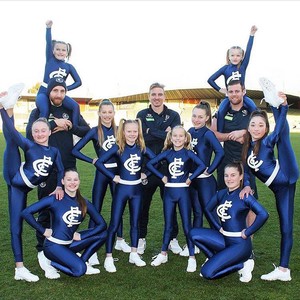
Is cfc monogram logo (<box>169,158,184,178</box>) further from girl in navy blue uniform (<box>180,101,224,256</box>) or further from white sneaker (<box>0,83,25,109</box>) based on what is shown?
white sneaker (<box>0,83,25,109</box>)

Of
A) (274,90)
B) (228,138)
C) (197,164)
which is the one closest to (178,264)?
(197,164)

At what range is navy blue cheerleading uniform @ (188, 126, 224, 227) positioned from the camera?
452cm

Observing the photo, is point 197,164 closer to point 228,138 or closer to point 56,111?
point 228,138

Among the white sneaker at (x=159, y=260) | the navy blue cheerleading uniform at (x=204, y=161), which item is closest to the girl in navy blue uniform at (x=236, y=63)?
the navy blue cheerleading uniform at (x=204, y=161)

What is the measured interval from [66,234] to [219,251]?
4.81 ft

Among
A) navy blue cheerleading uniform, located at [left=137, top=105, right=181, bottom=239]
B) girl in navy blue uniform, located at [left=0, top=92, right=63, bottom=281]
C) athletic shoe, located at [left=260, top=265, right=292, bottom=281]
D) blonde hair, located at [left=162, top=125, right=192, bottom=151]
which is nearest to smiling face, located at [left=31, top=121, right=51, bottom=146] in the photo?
girl in navy blue uniform, located at [left=0, top=92, right=63, bottom=281]

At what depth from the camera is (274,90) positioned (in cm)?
372

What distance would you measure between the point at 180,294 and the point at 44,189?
1.84 metres

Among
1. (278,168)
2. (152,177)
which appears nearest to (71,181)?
(152,177)

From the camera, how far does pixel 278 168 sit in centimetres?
394

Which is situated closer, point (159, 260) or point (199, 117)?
point (159, 260)

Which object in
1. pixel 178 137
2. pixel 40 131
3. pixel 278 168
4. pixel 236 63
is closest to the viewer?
pixel 278 168

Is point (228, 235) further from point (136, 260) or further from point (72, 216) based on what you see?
point (72, 216)

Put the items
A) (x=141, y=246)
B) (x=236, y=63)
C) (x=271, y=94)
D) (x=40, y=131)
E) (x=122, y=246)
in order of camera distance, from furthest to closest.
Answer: (x=236, y=63) < (x=122, y=246) < (x=141, y=246) < (x=40, y=131) < (x=271, y=94)
